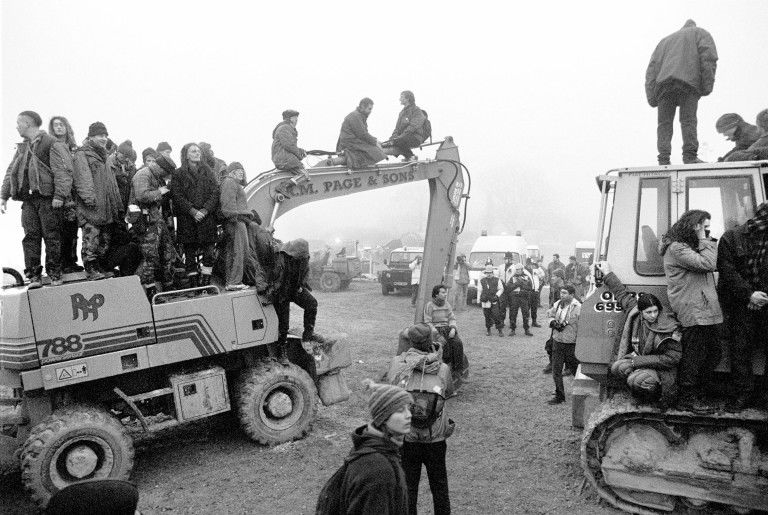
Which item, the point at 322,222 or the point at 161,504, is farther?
the point at 322,222

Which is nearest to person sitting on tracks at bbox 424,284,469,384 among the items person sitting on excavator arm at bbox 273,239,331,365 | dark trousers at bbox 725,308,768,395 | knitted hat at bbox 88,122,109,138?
person sitting on excavator arm at bbox 273,239,331,365

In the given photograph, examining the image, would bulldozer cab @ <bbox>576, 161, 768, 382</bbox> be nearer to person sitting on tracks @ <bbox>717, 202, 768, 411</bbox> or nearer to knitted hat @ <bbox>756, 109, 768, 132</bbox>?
person sitting on tracks @ <bbox>717, 202, 768, 411</bbox>

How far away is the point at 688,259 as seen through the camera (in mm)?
4316

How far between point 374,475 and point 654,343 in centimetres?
325

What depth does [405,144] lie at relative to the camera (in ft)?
28.6

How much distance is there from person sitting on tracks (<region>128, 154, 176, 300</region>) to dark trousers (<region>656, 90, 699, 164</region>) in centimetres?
592

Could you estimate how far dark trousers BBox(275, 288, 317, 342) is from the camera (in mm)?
6484

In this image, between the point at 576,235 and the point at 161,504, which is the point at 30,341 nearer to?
the point at 161,504

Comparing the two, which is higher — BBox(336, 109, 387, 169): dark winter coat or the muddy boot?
BBox(336, 109, 387, 169): dark winter coat

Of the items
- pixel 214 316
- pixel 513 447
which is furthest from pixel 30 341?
pixel 513 447

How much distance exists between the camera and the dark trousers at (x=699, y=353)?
4.41 m

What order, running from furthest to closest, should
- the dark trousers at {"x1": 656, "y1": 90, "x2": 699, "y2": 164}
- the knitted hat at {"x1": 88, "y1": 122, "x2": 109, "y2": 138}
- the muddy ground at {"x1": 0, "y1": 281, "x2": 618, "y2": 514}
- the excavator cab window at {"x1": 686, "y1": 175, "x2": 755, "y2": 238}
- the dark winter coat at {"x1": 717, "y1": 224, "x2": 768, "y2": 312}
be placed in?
the dark trousers at {"x1": 656, "y1": 90, "x2": 699, "y2": 164}, the knitted hat at {"x1": 88, "y1": 122, "x2": 109, "y2": 138}, the muddy ground at {"x1": 0, "y1": 281, "x2": 618, "y2": 514}, the excavator cab window at {"x1": 686, "y1": 175, "x2": 755, "y2": 238}, the dark winter coat at {"x1": 717, "y1": 224, "x2": 768, "y2": 312}

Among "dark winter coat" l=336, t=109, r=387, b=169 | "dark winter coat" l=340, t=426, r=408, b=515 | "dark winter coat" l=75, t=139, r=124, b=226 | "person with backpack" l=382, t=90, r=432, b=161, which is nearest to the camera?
"dark winter coat" l=340, t=426, r=408, b=515

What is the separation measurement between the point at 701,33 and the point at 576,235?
68460 millimetres
